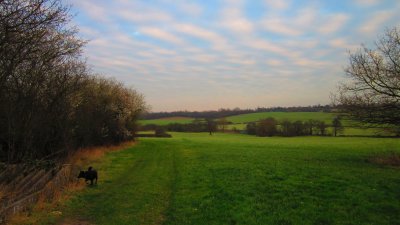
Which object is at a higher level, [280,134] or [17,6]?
[17,6]

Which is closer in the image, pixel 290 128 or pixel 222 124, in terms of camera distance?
pixel 290 128

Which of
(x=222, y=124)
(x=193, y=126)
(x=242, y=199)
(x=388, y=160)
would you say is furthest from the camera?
(x=193, y=126)

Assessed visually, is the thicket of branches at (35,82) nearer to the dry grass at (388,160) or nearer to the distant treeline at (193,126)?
the dry grass at (388,160)

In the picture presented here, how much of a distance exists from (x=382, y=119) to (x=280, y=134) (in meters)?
69.9

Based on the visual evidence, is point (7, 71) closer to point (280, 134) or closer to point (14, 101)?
point (14, 101)

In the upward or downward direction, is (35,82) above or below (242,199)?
above

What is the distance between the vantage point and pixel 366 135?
78625mm

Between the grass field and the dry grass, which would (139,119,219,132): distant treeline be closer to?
the dry grass

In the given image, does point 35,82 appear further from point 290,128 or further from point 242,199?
Result: point 290,128

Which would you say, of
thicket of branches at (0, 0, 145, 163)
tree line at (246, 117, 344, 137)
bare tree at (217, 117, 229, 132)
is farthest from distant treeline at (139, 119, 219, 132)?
thicket of branches at (0, 0, 145, 163)

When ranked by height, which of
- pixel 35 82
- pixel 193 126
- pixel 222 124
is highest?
pixel 35 82

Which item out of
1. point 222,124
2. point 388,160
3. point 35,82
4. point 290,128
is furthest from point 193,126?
point 35,82

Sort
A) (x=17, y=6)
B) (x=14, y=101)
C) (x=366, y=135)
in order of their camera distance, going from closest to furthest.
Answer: (x=17, y=6) < (x=14, y=101) < (x=366, y=135)

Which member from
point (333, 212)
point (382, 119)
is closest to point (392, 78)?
point (382, 119)
